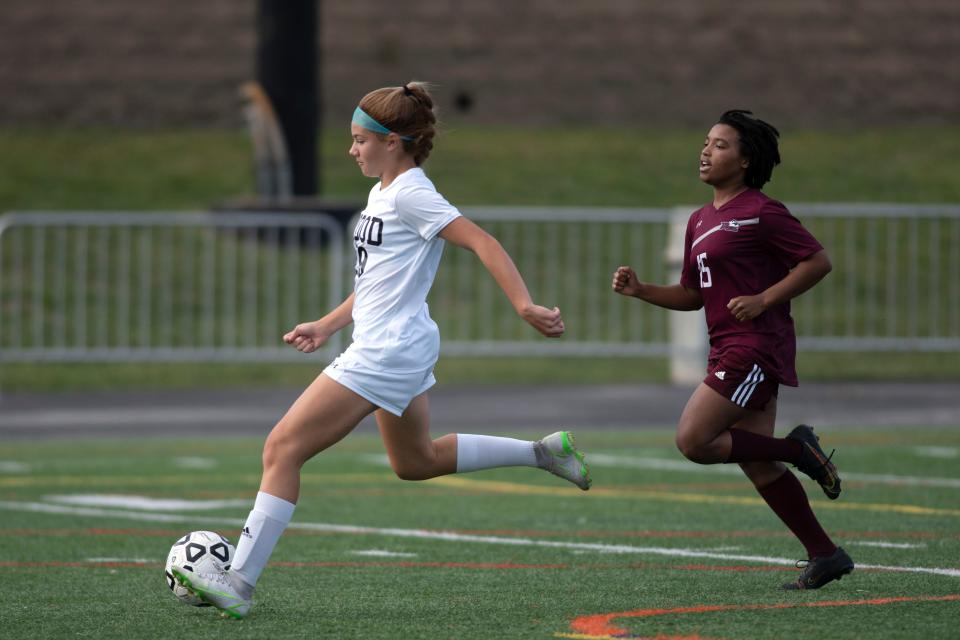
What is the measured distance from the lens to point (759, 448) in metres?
6.66

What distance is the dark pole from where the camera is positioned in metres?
21.5

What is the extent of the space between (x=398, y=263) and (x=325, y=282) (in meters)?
11.5

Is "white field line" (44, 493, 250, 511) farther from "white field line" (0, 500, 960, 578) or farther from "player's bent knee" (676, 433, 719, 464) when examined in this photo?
"player's bent knee" (676, 433, 719, 464)

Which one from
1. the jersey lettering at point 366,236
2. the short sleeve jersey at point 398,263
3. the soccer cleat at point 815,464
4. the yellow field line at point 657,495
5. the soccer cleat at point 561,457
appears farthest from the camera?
the yellow field line at point 657,495

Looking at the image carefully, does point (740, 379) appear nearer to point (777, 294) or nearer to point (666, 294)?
point (777, 294)

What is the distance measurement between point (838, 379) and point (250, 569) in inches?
475

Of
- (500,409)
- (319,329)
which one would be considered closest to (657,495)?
(319,329)

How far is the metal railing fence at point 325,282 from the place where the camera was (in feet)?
55.5

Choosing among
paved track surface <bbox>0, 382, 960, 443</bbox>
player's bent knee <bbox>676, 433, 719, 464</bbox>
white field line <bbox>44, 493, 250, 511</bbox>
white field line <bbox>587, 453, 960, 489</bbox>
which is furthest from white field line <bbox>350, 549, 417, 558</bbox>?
paved track surface <bbox>0, 382, 960, 443</bbox>

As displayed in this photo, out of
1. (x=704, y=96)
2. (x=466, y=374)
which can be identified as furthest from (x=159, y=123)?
(x=466, y=374)

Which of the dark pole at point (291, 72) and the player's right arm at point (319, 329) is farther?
the dark pole at point (291, 72)

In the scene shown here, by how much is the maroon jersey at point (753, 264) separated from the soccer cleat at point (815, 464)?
22 centimetres

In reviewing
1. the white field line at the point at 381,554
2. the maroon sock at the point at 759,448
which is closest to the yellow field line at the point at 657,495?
the white field line at the point at 381,554

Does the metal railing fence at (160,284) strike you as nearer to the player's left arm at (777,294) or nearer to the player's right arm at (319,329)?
the player's right arm at (319,329)
